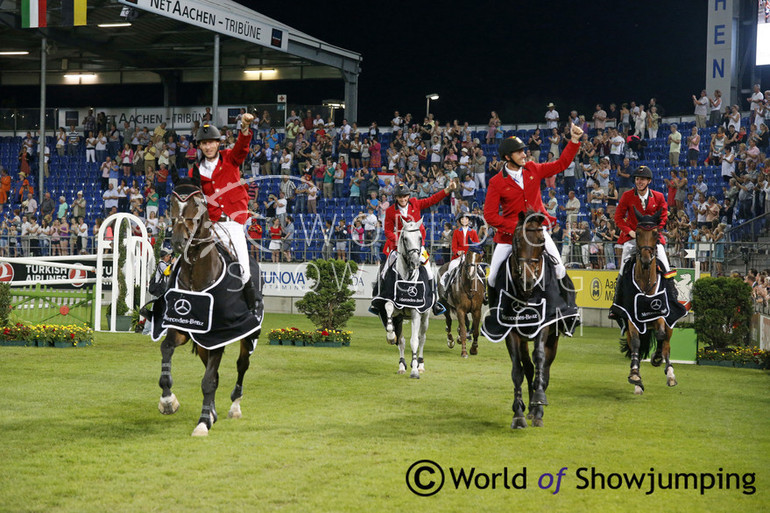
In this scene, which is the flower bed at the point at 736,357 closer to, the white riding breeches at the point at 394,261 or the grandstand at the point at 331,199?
the grandstand at the point at 331,199

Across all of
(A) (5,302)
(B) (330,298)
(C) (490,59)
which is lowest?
(A) (5,302)

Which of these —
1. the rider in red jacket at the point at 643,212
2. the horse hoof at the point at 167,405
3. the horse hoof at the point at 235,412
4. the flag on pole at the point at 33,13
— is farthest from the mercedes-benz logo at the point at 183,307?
the flag on pole at the point at 33,13

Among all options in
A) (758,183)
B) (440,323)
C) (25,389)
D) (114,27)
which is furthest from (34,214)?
(758,183)

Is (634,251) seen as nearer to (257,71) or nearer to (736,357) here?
(736,357)

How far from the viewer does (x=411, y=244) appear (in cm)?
1248

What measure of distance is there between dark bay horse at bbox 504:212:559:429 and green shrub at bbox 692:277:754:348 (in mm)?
7761

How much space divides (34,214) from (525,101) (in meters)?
22.9

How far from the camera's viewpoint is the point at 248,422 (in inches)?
341

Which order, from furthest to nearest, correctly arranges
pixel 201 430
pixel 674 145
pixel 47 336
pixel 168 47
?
pixel 168 47, pixel 674 145, pixel 47 336, pixel 201 430

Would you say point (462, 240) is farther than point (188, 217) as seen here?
Yes

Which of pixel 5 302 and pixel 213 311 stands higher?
pixel 213 311

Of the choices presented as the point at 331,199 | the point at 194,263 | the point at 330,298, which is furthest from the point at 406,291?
the point at 331,199

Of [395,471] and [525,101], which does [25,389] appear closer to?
[395,471]

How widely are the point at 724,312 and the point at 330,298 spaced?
321 inches
